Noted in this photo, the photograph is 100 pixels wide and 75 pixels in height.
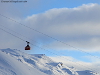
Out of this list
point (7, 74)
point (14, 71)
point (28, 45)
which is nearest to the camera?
point (28, 45)

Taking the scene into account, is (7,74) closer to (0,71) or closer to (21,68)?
(0,71)

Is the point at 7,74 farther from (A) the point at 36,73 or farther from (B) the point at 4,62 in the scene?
(A) the point at 36,73

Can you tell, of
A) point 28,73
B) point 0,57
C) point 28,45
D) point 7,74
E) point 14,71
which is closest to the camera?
point 28,45

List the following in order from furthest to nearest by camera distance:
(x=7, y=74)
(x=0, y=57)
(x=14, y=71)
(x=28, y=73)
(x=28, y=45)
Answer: (x=0, y=57) → (x=28, y=73) → (x=14, y=71) → (x=7, y=74) → (x=28, y=45)

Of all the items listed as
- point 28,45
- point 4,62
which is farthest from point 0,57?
point 28,45

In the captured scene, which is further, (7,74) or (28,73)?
(28,73)

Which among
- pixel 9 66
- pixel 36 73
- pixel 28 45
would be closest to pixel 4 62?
pixel 9 66

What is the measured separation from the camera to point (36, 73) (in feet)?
210

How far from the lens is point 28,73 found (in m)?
60.2

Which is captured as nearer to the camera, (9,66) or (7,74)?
(7,74)

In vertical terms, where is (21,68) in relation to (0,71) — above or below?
above

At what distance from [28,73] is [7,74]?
988cm

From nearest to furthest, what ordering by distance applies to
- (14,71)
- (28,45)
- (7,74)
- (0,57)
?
(28,45)
(7,74)
(14,71)
(0,57)

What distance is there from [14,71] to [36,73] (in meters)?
9.39
